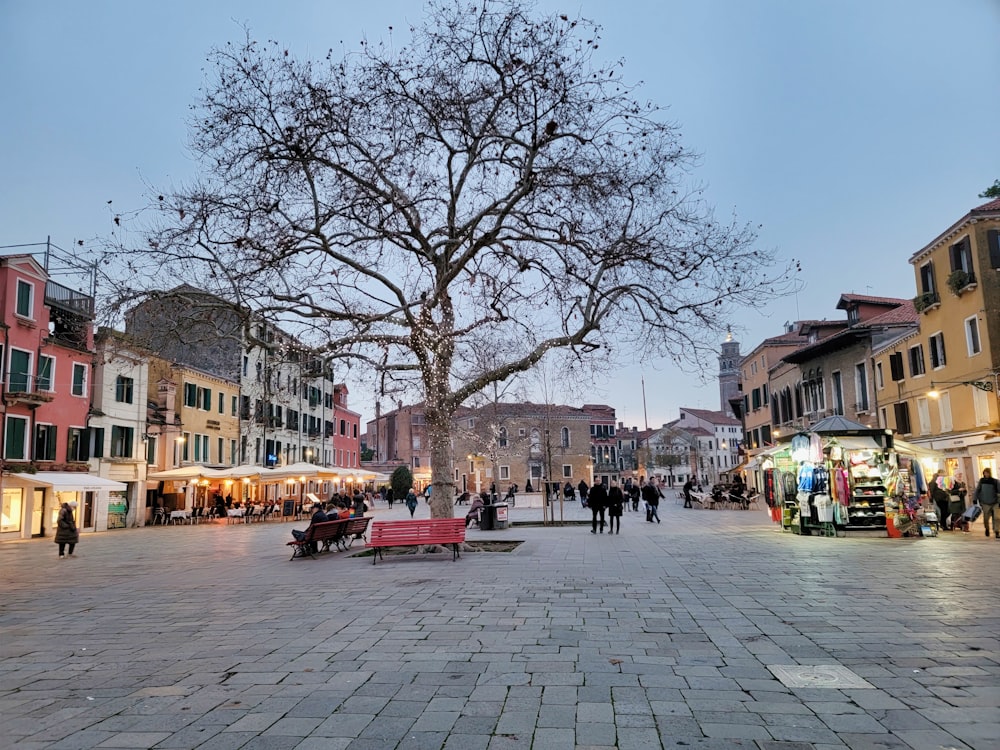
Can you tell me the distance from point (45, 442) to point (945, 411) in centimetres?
3336

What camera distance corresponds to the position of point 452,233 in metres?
15.6

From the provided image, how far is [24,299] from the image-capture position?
1027 inches

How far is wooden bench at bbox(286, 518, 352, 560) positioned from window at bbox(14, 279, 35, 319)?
16280mm

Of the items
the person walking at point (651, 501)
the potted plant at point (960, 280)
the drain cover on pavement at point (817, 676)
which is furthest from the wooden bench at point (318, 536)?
the potted plant at point (960, 280)

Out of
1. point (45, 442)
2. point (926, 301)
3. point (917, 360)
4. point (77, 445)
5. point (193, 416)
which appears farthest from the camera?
point (193, 416)

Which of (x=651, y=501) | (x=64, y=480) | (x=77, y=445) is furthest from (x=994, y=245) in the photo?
(x=77, y=445)

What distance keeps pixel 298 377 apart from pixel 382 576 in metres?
5.74

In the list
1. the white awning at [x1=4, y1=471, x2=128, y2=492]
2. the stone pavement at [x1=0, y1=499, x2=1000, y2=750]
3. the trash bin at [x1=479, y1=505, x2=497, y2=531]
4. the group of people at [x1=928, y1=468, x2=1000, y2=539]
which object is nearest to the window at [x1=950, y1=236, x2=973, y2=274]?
the group of people at [x1=928, y1=468, x2=1000, y2=539]

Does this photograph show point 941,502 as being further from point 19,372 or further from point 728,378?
point 728,378

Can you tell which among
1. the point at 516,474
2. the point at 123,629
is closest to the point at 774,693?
the point at 123,629

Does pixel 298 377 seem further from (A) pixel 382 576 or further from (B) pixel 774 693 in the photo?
Answer: (B) pixel 774 693

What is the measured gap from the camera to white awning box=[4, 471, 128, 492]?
25.2 m

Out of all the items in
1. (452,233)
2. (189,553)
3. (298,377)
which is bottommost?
(189,553)

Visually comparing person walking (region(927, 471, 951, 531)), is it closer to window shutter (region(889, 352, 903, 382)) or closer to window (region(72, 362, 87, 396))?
window shutter (region(889, 352, 903, 382))
